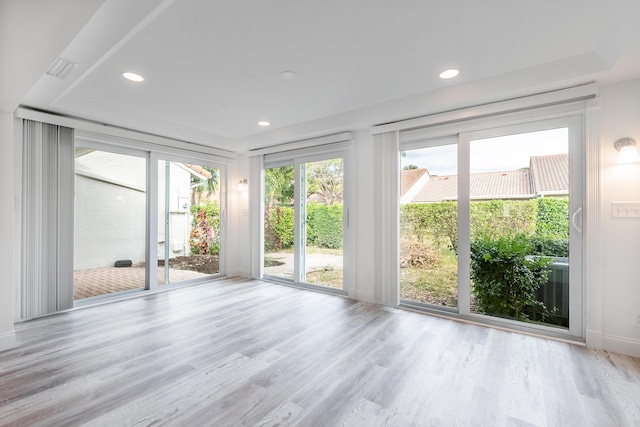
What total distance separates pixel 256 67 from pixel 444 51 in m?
1.60

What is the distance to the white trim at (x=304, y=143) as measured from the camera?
14.0ft

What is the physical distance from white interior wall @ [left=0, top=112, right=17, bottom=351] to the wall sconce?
218 inches

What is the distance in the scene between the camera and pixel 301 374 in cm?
224

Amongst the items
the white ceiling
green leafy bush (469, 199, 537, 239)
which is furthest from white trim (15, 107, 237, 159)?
green leafy bush (469, 199, 537, 239)

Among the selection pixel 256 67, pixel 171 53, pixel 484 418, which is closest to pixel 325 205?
pixel 256 67

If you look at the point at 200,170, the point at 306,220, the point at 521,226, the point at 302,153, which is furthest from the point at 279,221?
the point at 521,226

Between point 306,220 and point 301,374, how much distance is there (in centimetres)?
290

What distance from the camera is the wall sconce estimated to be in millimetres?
2515

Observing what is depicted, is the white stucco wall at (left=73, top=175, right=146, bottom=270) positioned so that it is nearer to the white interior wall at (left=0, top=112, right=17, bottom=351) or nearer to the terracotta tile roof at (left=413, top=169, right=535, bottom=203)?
the white interior wall at (left=0, top=112, right=17, bottom=351)

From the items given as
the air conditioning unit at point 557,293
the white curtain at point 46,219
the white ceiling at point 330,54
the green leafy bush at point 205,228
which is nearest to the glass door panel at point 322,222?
the white ceiling at point 330,54

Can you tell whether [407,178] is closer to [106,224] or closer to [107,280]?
[106,224]

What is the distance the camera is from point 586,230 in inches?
107

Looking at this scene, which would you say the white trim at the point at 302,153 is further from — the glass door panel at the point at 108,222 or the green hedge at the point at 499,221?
the glass door panel at the point at 108,222

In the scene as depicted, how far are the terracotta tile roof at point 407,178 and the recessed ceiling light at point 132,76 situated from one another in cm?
316
